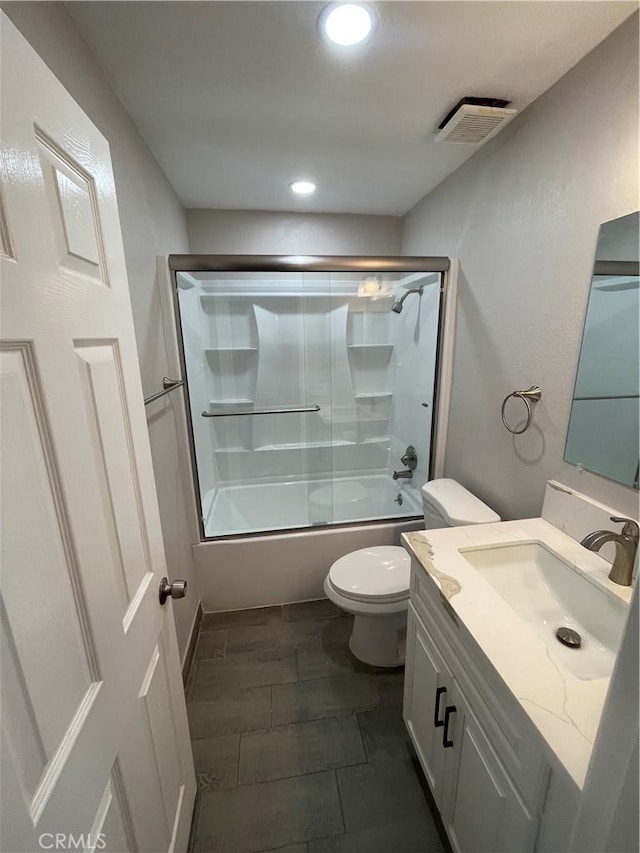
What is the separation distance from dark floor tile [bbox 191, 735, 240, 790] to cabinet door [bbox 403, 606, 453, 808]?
674mm

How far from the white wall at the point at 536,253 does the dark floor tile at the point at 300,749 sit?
1.13 m

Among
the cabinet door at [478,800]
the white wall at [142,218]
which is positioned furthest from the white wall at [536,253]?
the white wall at [142,218]

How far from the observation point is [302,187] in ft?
6.52

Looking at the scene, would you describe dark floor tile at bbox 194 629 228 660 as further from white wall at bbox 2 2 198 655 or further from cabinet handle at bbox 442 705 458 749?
cabinet handle at bbox 442 705 458 749

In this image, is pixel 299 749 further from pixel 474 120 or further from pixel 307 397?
pixel 474 120

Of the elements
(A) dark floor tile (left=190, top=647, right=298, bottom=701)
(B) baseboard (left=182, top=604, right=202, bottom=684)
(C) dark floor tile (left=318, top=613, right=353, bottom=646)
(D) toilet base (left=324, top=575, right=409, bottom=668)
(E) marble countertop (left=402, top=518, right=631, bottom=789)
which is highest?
(E) marble countertop (left=402, top=518, right=631, bottom=789)

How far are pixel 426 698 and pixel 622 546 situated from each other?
76cm

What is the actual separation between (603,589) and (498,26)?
1.55 meters

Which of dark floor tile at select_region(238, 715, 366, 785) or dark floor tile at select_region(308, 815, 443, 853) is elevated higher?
dark floor tile at select_region(238, 715, 366, 785)

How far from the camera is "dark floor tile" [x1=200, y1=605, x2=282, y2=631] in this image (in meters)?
1.99

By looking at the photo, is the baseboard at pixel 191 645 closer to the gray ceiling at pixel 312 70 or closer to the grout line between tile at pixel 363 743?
the grout line between tile at pixel 363 743

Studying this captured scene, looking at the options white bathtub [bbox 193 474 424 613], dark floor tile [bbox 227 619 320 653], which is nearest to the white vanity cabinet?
dark floor tile [bbox 227 619 320 653]

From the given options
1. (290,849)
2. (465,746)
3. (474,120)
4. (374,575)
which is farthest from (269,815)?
(474,120)

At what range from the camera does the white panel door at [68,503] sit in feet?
1.47
